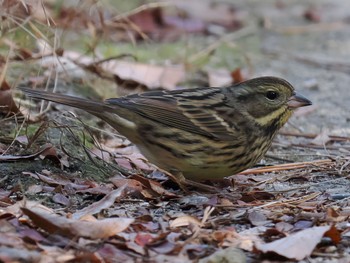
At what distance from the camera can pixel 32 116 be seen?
16.8ft

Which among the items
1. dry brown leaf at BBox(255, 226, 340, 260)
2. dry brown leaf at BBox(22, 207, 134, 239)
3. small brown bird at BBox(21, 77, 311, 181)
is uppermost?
small brown bird at BBox(21, 77, 311, 181)

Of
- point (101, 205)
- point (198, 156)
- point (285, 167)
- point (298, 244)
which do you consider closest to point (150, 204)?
point (101, 205)

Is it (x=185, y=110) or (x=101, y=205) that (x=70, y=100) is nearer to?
(x=185, y=110)

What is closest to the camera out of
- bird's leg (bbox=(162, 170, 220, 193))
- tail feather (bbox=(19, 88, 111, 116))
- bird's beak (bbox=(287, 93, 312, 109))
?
tail feather (bbox=(19, 88, 111, 116))

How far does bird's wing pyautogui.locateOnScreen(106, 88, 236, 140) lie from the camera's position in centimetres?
457

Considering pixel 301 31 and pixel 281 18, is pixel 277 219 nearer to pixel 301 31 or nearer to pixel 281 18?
pixel 301 31

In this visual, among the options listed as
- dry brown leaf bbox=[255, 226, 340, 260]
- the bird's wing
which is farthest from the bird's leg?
dry brown leaf bbox=[255, 226, 340, 260]

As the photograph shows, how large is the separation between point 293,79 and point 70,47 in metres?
1.97

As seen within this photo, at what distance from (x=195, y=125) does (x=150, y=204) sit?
0.70m

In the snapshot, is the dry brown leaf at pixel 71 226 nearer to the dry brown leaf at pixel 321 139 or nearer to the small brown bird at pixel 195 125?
the small brown bird at pixel 195 125

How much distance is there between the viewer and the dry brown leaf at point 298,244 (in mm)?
3289

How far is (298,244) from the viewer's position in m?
3.36

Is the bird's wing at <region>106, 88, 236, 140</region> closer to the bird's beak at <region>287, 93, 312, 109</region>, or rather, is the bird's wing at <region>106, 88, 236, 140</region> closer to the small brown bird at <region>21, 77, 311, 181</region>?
the small brown bird at <region>21, 77, 311, 181</region>

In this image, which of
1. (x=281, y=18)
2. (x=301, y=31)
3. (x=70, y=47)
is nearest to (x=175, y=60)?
(x=70, y=47)
